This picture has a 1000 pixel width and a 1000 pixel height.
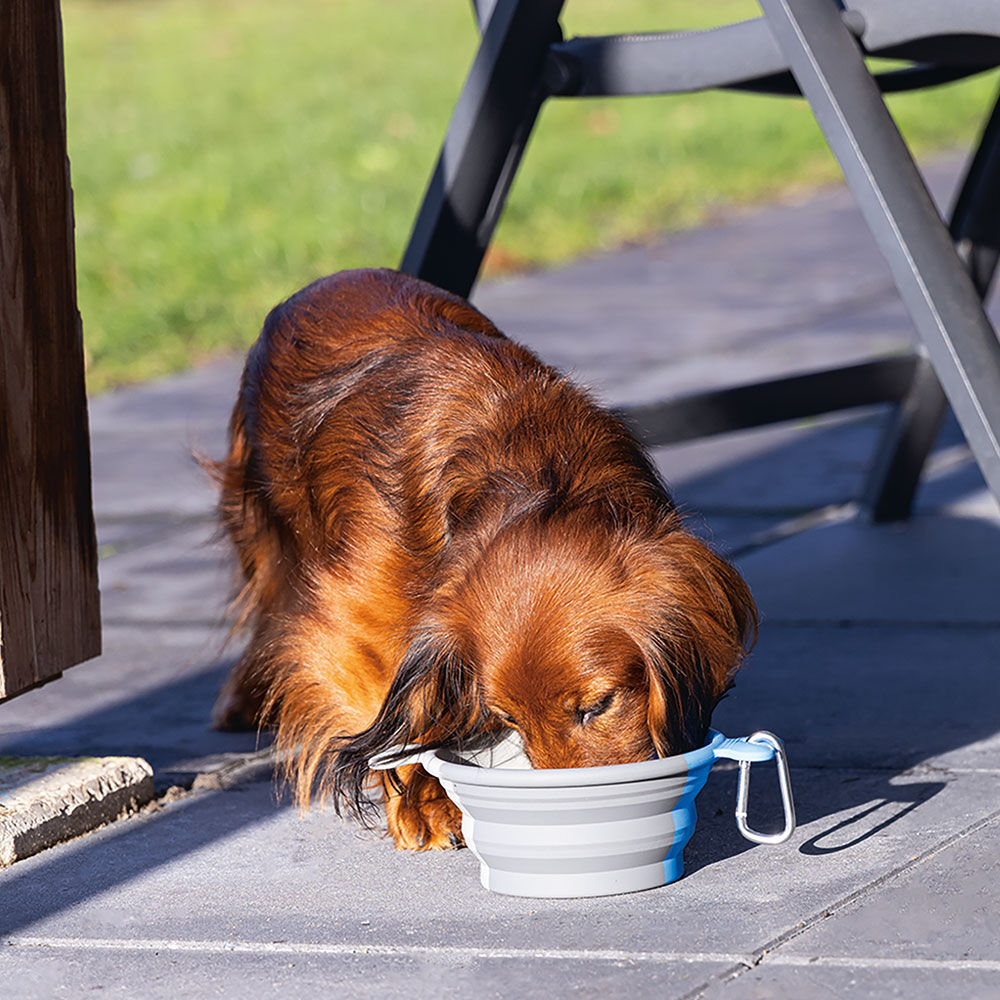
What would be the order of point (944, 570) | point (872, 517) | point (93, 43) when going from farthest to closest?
point (93, 43) → point (872, 517) → point (944, 570)

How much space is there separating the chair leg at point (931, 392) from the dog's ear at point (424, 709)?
2553mm

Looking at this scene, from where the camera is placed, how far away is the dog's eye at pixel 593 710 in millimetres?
2619

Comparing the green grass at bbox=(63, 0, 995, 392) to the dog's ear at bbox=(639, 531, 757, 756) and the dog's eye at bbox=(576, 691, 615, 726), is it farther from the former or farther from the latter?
the dog's eye at bbox=(576, 691, 615, 726)

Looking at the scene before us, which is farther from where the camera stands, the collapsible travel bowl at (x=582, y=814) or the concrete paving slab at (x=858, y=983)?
the collapsible travel bowl at (x=582, y=814)

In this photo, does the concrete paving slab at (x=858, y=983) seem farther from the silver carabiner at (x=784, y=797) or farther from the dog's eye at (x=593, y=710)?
the dog's eye at (x=593, y=710)

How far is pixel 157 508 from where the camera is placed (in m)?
5.66

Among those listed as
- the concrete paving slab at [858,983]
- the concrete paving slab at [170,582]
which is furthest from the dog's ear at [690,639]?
the concrete paving slab at [170,582]

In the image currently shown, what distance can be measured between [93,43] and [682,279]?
13275 mm

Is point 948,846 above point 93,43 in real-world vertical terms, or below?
below

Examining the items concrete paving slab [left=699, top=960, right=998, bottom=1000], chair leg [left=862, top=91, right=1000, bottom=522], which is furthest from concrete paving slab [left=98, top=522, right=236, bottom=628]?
concrete paving slab [left=699, top=960, right=998, bottom=1000]

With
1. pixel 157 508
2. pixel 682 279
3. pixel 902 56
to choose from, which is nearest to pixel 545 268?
pixel 682 279

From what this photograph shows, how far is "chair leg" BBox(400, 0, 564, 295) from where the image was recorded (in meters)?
3.80

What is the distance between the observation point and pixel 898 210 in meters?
3.05

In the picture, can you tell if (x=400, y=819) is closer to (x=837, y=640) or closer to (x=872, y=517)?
(x=837, y=640)
